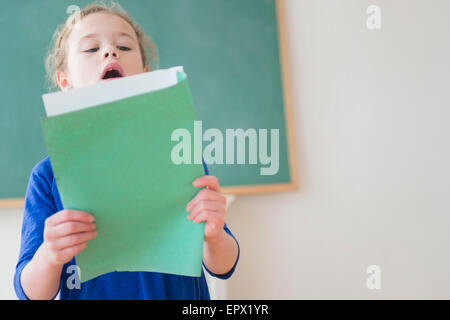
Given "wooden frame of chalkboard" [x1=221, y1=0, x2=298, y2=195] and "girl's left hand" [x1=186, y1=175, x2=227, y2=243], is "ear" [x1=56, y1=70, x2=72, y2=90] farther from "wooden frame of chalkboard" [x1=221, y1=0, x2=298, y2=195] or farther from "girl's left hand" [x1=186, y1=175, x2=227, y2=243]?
"wooden frame of chalkboard" [x1=221, y1=0, x2=298, y2=195]

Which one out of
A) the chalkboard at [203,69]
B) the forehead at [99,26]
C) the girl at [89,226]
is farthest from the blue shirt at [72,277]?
the chalkboard at [203,69]

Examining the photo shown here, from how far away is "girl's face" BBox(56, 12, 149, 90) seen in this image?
1.94 feet

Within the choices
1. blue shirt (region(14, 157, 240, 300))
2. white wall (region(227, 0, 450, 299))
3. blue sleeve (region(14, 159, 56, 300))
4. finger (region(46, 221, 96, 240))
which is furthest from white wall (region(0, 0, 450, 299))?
finger (region(46, 221, 96, 240))

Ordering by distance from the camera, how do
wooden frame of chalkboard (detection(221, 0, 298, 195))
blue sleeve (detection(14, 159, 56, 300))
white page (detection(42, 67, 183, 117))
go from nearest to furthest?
1. white page (detection(42, 67, 183, 117))
2. blue sleeve (detection(14, 159, 56, 300))
3. wooden frame of chalkboard (detection(221, 0, 298, 195))

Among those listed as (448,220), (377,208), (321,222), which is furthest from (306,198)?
(448,220)

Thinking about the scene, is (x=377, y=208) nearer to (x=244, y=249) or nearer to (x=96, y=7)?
(x=244, y=249)

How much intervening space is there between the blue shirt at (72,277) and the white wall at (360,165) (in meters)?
0.70

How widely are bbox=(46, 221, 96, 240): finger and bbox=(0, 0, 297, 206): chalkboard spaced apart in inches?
33.0

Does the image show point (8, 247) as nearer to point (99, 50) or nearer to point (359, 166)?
point (99, 50)

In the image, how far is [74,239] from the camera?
432 mm

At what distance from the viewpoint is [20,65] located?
3.92 feet

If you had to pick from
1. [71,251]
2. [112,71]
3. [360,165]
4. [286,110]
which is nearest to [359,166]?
[360,165]

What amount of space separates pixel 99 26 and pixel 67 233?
1.19 ft

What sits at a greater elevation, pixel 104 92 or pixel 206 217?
pixel 104 92
